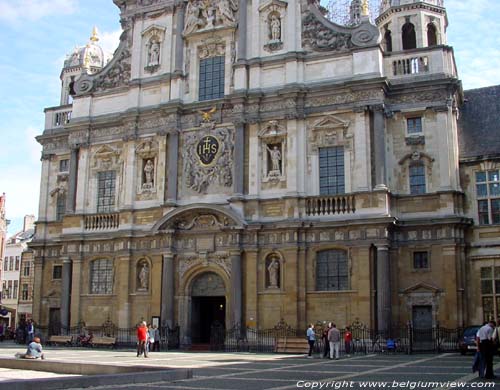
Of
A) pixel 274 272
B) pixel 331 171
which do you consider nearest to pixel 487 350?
pixel 274 272

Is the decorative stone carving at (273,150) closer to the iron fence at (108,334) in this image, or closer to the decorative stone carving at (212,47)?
the decorative stone carving at (212,47)

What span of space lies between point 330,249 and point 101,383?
1743cm

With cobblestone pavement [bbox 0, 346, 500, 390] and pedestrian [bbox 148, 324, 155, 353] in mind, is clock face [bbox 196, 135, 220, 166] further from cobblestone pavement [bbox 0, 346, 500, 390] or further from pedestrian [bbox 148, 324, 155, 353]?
cobblestone pavement [bbox 0, 346, 500, 390]

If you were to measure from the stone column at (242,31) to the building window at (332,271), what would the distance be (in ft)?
35.9

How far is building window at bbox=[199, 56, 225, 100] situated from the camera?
3419 centimetres

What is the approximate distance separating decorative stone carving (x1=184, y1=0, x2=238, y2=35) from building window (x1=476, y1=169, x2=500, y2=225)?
1456 centimetres

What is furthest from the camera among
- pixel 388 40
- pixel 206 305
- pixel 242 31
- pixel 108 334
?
pixel 388 40

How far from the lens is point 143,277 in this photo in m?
33.2

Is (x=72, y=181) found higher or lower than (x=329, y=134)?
lower

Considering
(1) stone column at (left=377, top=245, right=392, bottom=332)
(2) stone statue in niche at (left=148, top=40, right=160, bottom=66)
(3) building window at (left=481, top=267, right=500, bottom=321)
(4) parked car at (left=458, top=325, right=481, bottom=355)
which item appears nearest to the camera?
(4) parked car at (left=458, top=325, right=481, bottom=355)

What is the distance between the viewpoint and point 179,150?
111 ft

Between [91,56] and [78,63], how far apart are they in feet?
3.32

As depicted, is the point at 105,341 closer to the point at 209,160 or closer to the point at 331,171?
the point at 209,160

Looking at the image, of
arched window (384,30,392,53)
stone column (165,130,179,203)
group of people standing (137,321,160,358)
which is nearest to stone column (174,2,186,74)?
stone column (165,130,179,203)
